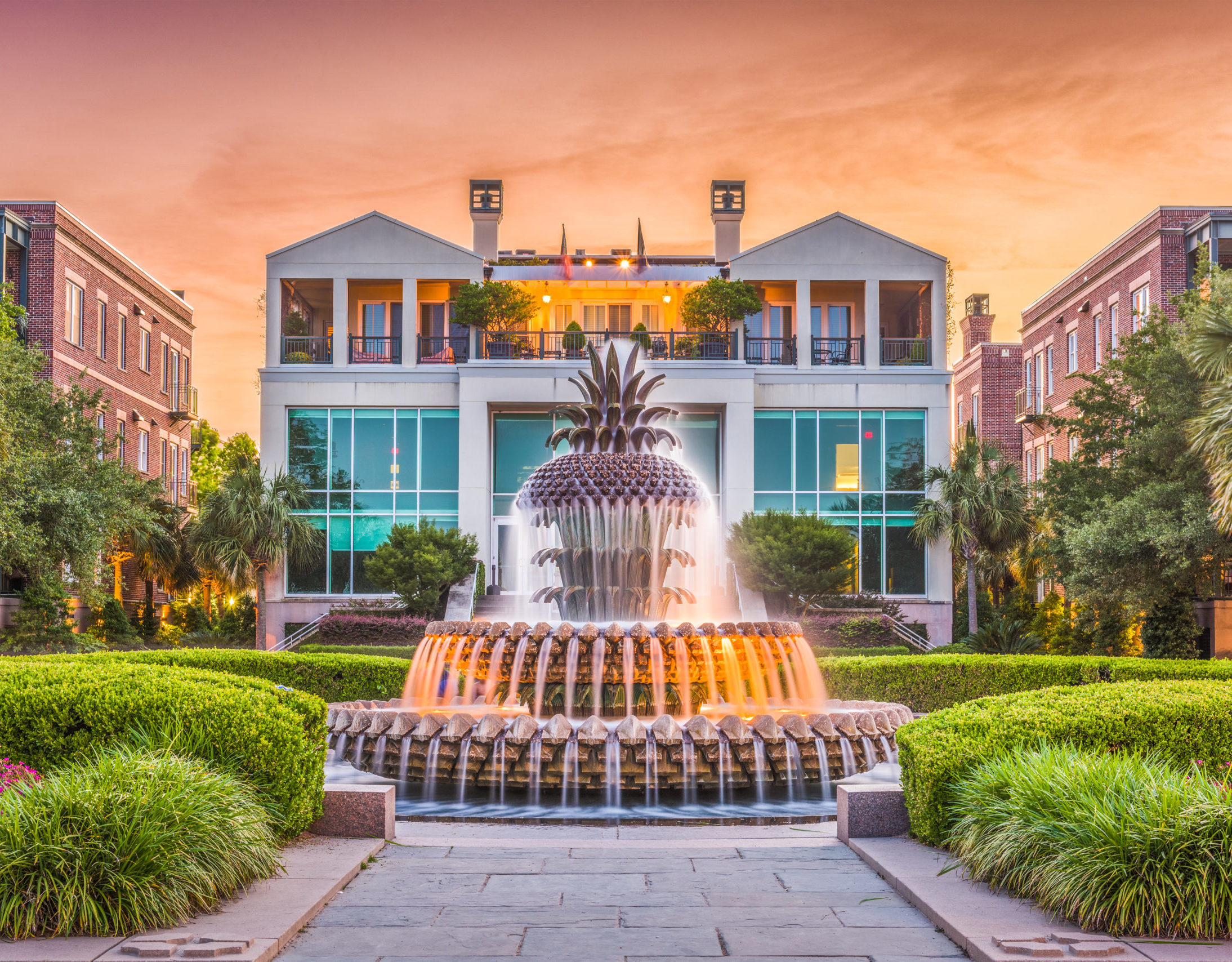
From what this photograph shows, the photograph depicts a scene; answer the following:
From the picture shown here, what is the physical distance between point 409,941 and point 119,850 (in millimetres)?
1531

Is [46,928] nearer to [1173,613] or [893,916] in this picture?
[893,916]

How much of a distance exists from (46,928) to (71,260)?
118 ft

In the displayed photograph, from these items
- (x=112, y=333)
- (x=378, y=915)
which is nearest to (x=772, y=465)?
(x=112, y=333)

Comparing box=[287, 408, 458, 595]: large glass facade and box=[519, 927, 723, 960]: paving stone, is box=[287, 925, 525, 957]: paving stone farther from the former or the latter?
box=[287, 408, 458, 595]: large glass facade

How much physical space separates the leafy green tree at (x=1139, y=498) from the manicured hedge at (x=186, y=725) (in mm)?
18245

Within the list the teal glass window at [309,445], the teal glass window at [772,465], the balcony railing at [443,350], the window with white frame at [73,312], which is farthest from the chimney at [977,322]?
the window with white frame at [73,312]

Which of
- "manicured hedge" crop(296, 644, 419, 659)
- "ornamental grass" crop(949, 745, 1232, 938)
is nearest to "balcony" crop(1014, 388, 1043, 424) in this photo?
"manicured hedge" crop(296, 644, 419, 659)

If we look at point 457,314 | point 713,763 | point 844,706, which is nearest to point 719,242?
point 457,314

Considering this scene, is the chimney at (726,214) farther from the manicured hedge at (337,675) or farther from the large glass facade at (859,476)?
the manicured hedge at (337,675)

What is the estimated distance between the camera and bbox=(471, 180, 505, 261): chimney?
1674 inches

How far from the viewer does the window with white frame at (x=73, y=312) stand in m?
36.5

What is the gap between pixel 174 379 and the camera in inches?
1924

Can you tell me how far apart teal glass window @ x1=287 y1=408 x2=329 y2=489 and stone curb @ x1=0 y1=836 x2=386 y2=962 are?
30763 millimetres

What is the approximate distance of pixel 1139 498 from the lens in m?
23.7
